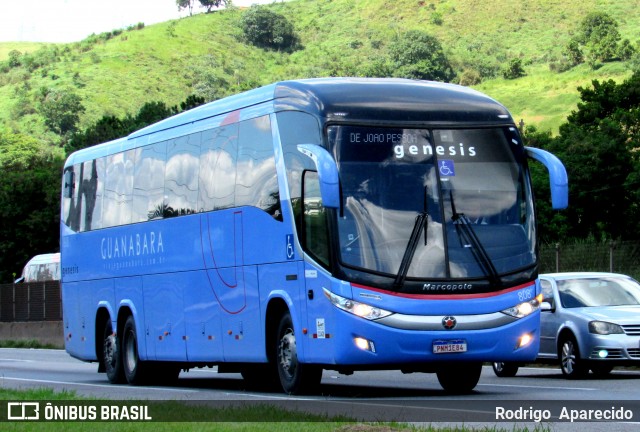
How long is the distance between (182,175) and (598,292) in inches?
283

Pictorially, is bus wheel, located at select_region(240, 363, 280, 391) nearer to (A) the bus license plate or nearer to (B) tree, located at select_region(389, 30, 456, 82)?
(A) the bus license plate

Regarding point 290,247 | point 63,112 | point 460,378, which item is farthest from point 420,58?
point 290,247

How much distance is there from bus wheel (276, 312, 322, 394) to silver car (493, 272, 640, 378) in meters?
5.59

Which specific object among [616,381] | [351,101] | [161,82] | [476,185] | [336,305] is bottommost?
[616,381]

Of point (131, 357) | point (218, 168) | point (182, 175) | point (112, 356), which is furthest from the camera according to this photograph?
point (112, 356)

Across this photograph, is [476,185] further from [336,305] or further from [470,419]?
[470,419]

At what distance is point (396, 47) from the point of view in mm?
169875

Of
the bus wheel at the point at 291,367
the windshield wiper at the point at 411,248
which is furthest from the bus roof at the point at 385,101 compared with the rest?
the bus wheel at the point at 291,367

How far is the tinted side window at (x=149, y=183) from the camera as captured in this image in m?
21.5

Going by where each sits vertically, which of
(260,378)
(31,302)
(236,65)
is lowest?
(260,378)

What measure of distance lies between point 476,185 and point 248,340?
3922 mm

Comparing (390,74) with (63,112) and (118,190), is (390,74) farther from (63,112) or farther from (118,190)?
(118,190)

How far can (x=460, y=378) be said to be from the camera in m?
17.8

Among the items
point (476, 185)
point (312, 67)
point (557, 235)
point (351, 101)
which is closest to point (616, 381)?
point (476, 185)
